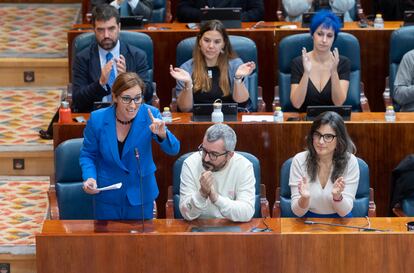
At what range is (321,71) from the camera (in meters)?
5.96

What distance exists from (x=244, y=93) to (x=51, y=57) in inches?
64.8

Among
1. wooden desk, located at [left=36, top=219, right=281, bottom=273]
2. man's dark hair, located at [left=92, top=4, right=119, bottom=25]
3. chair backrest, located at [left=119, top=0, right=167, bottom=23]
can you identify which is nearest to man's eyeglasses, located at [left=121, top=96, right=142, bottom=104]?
wooden desk, located at [left=36, top=219, right=281, bottom=273]

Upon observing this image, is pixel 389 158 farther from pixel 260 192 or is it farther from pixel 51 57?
pixel 51 57

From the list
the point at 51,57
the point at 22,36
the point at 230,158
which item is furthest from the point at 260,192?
the point at 22,36

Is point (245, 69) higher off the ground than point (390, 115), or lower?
higher

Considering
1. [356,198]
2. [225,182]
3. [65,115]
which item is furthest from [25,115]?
[356,198]

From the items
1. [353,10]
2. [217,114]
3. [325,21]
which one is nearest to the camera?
A: [217,114]

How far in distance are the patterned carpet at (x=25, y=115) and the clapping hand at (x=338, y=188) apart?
1905 mm

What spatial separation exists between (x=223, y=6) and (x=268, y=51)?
515mm

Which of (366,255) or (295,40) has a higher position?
(295,40)

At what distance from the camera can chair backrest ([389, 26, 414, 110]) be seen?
6305 millimetres

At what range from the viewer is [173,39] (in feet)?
21.7

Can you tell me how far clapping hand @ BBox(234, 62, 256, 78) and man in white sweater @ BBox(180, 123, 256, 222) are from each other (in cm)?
85

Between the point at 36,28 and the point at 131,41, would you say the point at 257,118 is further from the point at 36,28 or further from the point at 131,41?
the point at 36,28
